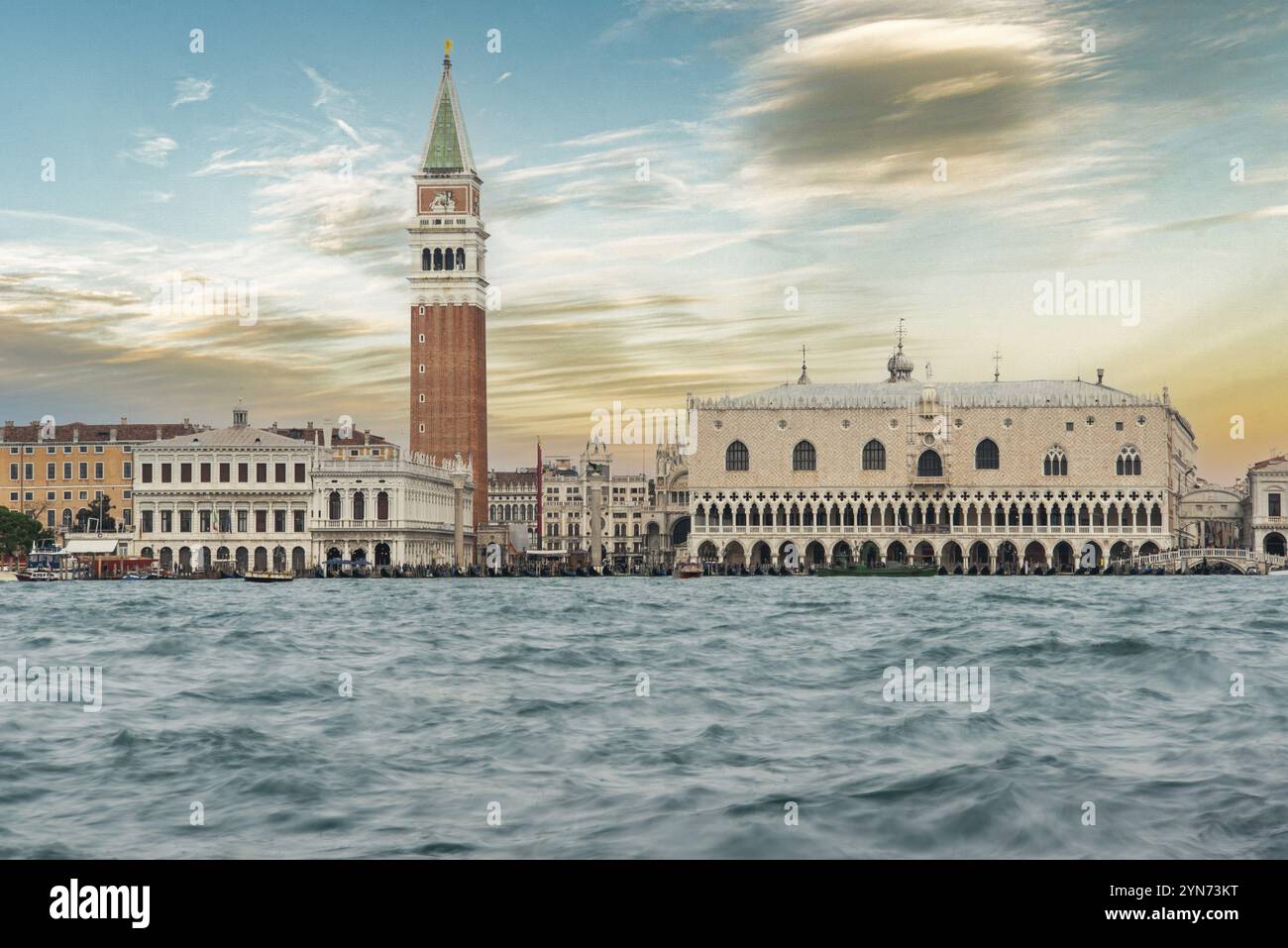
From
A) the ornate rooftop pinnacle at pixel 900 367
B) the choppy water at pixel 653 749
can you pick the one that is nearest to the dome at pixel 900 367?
the ornate rooftop pinnacle at pixel 900 367

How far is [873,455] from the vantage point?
92625 millimetres

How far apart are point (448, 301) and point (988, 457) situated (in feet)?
117

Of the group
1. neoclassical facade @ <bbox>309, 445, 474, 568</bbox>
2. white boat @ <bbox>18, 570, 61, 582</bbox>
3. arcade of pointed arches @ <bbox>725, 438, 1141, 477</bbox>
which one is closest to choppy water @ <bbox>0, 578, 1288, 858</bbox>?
white boat @ <bbox>18, 570, 61, 582</bbox>

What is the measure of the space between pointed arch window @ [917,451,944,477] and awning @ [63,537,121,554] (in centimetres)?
4836

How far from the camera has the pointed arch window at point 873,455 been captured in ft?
303

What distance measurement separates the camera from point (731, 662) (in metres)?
22.0

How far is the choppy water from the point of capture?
9.75 m

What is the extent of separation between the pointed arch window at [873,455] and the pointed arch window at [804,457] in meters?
3.16

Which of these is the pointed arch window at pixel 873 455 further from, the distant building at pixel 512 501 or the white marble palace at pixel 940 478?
the distant building at pixel 512 501

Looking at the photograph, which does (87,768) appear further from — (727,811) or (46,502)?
(46,502)

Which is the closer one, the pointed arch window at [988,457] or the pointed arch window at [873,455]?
the pointed arch window at [988,457]

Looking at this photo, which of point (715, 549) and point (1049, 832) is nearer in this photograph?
point (1049, 832)
